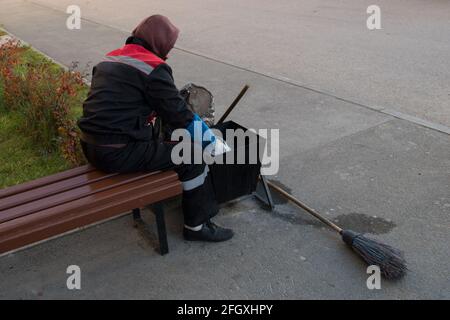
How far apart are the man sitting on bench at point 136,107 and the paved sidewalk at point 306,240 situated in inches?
21.3

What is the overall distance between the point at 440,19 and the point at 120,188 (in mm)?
8089

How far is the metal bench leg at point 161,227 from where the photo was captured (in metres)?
2.94

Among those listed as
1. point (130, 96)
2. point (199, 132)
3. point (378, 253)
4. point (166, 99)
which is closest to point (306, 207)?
point (378, 253)

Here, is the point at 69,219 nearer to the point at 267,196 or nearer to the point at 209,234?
the point at 209,234

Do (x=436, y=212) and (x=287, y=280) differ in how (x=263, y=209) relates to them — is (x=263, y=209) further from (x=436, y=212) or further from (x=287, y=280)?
(x=436, y=212)

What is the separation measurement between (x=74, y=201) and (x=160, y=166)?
52cm

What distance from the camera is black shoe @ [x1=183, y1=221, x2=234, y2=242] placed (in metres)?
3.17

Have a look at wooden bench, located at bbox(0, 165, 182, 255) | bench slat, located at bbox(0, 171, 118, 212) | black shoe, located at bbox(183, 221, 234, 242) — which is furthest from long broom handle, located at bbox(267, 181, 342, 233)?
bench slat, located at bbox(0, 171, 118, 212)

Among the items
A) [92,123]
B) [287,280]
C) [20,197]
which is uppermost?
[92,123]

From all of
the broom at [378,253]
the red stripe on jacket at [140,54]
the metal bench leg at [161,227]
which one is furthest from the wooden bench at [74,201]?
the broom at [378,253]

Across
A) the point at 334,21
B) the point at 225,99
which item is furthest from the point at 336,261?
the point at 334,21

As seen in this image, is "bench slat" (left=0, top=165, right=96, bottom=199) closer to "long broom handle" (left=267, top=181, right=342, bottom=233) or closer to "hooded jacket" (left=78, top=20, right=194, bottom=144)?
"hooded jacket" (left=78, top=20, right=194, bottom=144)

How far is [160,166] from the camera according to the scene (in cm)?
295

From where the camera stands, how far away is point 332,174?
12.9ft
